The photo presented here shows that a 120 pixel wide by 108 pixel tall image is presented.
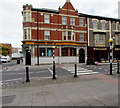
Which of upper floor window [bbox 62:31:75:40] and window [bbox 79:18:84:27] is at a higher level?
window [bbox 79:18:84:27]

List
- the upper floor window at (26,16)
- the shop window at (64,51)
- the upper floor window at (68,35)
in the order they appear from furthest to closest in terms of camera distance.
A: the shop window at (64,51), the upper floor window at (68,35), the upper floor window at (26,16)

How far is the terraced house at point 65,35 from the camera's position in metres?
18.6

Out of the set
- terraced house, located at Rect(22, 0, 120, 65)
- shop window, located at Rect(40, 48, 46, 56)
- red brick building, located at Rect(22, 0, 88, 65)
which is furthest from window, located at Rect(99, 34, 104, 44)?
shop window, located at Rect(40, 48, 46, 56)

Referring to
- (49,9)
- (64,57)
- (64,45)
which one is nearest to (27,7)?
(49,9)

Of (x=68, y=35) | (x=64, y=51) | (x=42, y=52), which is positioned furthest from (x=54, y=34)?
(x=42, y=52)

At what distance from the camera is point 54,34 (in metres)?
20.0

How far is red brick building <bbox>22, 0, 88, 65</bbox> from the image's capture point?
60.6ft

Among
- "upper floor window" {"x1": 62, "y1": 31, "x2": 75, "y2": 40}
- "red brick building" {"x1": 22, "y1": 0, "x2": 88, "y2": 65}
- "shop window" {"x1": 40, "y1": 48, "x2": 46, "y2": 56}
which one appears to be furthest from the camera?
"upper floor window" {"x1": 62, "y1": 31, "x2": 75, "y2": 40}

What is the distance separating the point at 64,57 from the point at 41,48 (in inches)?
215

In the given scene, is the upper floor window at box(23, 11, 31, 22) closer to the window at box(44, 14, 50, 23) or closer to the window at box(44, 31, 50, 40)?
the window at box(44, 14, 50, 23)

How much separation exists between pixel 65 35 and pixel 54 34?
2508 millimetres

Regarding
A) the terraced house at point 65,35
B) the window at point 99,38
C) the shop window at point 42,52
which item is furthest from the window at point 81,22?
the shop window at point 42,52

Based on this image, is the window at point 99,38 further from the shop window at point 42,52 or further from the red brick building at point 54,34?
the shop window at point 42,52

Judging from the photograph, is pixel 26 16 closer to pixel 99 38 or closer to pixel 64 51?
pixel 64 51
